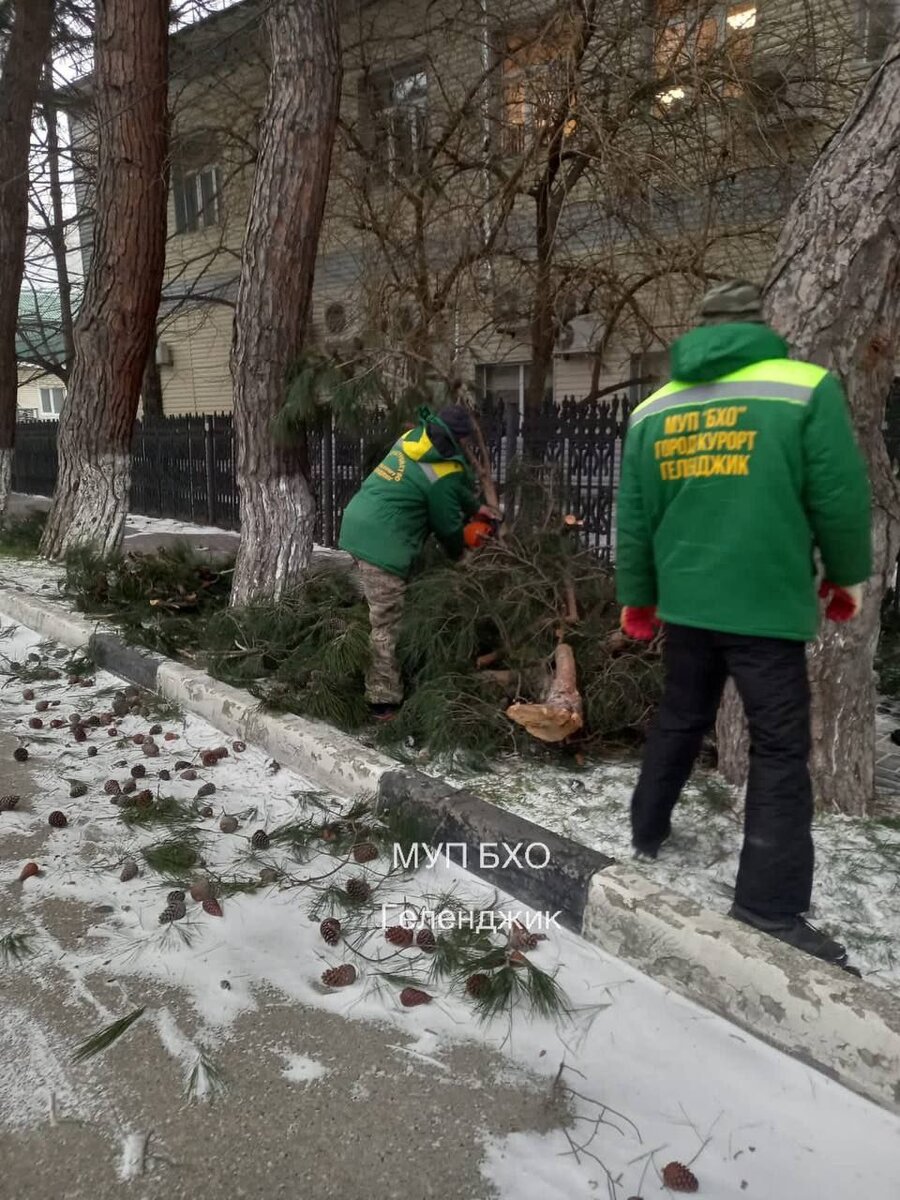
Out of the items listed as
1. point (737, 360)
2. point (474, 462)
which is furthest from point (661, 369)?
point (737, 360)

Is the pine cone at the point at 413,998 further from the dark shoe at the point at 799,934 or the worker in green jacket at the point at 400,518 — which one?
the worker in green jacket at the point at 400,518

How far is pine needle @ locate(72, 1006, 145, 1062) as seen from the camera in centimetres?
229

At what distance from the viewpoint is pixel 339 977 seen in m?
2.56

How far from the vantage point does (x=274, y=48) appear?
5.63m

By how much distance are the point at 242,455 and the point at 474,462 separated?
1811mm

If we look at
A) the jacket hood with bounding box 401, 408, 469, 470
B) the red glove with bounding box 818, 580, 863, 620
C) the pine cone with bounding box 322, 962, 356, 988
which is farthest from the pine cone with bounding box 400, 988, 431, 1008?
the jacket hood with bounding box 401, 408, 469, 470

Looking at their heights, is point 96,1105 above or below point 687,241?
below

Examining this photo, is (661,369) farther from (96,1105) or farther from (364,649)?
(96,1105)

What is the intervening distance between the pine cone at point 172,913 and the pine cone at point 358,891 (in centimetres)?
54

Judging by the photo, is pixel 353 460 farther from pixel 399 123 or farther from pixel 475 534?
pixel 475 534

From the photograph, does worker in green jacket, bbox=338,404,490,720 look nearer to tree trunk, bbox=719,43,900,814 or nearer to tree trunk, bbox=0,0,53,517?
tree trunk, bbox=719,43,900,814

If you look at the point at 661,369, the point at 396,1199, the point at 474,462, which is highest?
Answer: the point at 661,369

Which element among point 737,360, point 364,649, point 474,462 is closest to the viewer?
point 737,360

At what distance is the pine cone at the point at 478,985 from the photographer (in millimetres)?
2504
